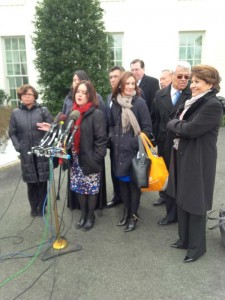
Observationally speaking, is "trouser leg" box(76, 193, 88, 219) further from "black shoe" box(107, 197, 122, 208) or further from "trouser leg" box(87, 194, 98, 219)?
→ "black shoe" box(107, 197, 122, 208)

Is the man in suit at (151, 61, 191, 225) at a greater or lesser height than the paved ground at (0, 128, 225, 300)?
greater

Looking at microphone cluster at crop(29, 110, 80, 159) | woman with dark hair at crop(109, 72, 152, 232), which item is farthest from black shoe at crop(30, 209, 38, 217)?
microphone cluster at crop(29, 110, 80, 159)

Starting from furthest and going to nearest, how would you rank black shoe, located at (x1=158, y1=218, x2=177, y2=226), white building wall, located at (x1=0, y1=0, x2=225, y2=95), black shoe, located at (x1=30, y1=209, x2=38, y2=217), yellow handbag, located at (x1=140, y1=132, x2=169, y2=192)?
white building wall, located at (x1=0, y1=0, x2=225, y2=95) → black shoe, located at (x1=30, y1=209, x2=38, y2=217) → black shoe, located at (x1=158, y1=218, x2=177, y2=226) → yellow handbag, located at (x1=140, y1=132, x2=169, y2=192)

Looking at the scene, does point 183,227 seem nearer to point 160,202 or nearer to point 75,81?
point 160,202

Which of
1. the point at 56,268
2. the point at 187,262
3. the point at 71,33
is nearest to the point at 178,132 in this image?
the point at 187,262

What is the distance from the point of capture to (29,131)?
11.8 ft

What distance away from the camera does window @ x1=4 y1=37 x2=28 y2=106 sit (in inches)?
428

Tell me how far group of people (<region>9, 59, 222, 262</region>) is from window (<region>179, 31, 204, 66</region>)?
7357mm

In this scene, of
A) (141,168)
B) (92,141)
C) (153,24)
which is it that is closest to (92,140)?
(92,141)

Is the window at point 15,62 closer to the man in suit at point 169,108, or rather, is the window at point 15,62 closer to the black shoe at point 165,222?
the man in suit at point 169,108

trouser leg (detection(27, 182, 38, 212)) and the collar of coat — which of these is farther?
trouser leg (detection(27, 182, 38, 212))

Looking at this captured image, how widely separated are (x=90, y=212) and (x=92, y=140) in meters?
1.03

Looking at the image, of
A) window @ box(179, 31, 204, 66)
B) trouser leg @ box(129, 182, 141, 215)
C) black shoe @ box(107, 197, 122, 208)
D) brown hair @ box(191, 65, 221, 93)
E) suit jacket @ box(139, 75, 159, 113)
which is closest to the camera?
brown hair @ box(191, 65, 221, 93)

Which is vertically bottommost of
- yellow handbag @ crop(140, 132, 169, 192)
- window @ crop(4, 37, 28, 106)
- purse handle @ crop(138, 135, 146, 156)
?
yellow handbag @ crop(140, 132, 169, 192)
